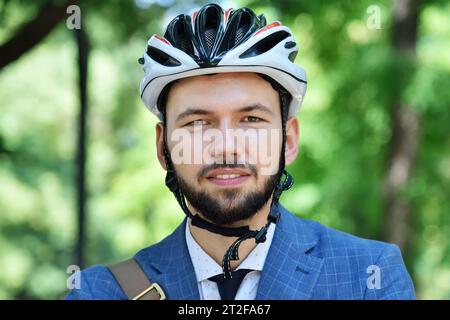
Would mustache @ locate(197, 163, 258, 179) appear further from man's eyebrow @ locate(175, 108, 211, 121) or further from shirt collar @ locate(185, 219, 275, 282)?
shirt collar @ locate(185, 219, 275, 282)

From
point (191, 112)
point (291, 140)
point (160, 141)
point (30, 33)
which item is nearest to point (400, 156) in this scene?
point (30, 33)

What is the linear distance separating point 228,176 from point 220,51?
583mm

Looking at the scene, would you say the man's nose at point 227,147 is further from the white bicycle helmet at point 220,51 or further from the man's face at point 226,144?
the white bicycle helmet at point 220,51

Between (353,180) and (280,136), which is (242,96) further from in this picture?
(353,180)

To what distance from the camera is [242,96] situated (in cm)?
311

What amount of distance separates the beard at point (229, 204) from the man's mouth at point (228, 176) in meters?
0.02

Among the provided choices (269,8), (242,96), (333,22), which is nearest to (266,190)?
(242,96)

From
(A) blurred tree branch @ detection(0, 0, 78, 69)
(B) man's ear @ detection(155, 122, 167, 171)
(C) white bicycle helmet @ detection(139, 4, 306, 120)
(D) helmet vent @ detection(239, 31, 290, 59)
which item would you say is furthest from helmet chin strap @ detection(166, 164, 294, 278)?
(A) blurred tree branch @ detection(0, 0, 78, 69)

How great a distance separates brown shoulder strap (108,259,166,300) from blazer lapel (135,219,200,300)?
0.04 meters

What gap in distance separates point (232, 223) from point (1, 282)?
2004 centimetres

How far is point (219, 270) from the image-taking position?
314cm

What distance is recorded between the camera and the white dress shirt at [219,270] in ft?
10.2

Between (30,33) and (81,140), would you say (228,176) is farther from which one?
(81,140)

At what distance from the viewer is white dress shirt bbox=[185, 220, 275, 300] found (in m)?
3.10
